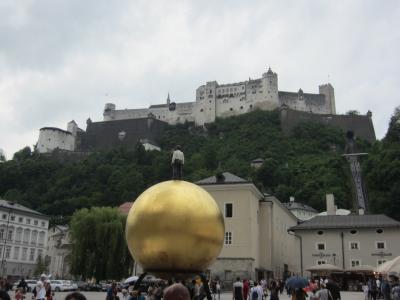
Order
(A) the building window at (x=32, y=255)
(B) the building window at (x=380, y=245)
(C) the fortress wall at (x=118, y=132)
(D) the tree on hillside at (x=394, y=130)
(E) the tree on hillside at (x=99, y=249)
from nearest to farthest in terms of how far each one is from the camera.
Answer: (E) the tree on hillside at (x=99, y=249)
(B) the building window at (x=380, y=245)
(A) the building window at (x=32, y=255)
(D) the tree on hillside at (x=394, y=130)
(C) the fortress wall at (x=118, y=132)

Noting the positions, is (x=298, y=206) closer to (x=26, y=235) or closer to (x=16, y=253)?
(x=26, y=235)

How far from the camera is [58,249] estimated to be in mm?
74438

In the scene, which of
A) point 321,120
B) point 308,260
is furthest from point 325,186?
point 308,260

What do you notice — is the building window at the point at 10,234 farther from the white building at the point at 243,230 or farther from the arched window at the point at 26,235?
the white building at the point at 243,230

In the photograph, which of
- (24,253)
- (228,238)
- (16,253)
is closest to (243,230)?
(228,238)

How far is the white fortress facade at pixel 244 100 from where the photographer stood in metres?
119

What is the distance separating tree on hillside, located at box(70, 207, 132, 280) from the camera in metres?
38.0

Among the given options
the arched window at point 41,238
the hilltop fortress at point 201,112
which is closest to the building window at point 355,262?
the arched window at point 41,238

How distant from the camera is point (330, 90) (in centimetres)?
12375

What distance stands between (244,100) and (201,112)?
38.5 feet

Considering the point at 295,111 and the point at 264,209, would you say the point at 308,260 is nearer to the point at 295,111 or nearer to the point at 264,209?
the point at 264,209

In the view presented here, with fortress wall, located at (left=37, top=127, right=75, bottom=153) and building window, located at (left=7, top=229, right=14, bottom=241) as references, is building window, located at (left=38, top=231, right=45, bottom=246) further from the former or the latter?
fortress wall, located at (left=37, top=127, right=75, bottom=153)

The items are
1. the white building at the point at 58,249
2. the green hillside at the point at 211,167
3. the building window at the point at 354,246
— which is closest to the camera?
the building window at the point at 354,246

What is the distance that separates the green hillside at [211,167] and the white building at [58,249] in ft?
24.9
